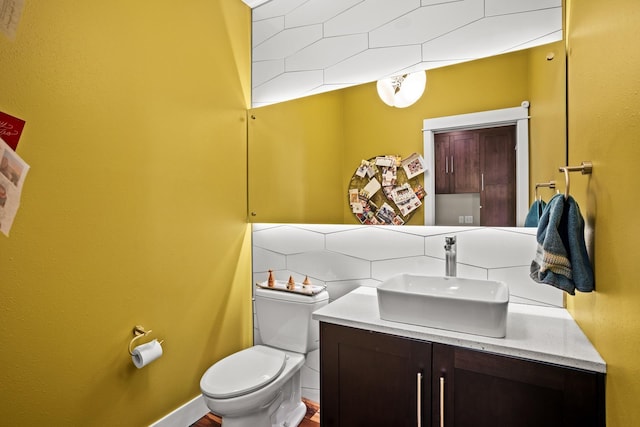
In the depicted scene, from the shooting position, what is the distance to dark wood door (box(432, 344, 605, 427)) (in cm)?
100

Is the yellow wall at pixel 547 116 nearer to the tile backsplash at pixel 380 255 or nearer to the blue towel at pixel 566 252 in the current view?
the tile backsplash at pixel 380 255

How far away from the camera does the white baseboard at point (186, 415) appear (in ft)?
5.73

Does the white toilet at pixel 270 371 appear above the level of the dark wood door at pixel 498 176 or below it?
below

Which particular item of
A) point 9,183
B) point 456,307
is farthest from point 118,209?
point 456,307

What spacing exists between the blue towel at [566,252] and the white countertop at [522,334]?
212mm

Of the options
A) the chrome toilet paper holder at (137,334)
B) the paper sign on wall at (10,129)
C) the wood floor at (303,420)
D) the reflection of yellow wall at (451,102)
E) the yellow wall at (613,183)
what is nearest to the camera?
the yellow wall at (613,183)

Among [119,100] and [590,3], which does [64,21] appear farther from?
[590,3]

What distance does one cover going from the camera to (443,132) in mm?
1680

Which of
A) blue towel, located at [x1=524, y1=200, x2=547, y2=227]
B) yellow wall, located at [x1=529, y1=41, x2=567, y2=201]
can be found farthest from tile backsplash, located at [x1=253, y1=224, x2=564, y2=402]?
yellow wall, located at [x1=529, y1=41, x2=567, y2=201]

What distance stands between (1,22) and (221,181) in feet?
3.82

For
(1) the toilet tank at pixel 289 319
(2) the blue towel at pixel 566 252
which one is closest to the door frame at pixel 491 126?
(2) the blue towel at pixel 566 252

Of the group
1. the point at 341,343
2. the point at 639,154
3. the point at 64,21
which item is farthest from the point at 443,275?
the point at 64,21

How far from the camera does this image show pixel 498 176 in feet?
5.08

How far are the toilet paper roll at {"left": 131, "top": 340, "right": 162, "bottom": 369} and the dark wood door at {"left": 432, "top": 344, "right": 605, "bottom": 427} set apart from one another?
4.21 ft
